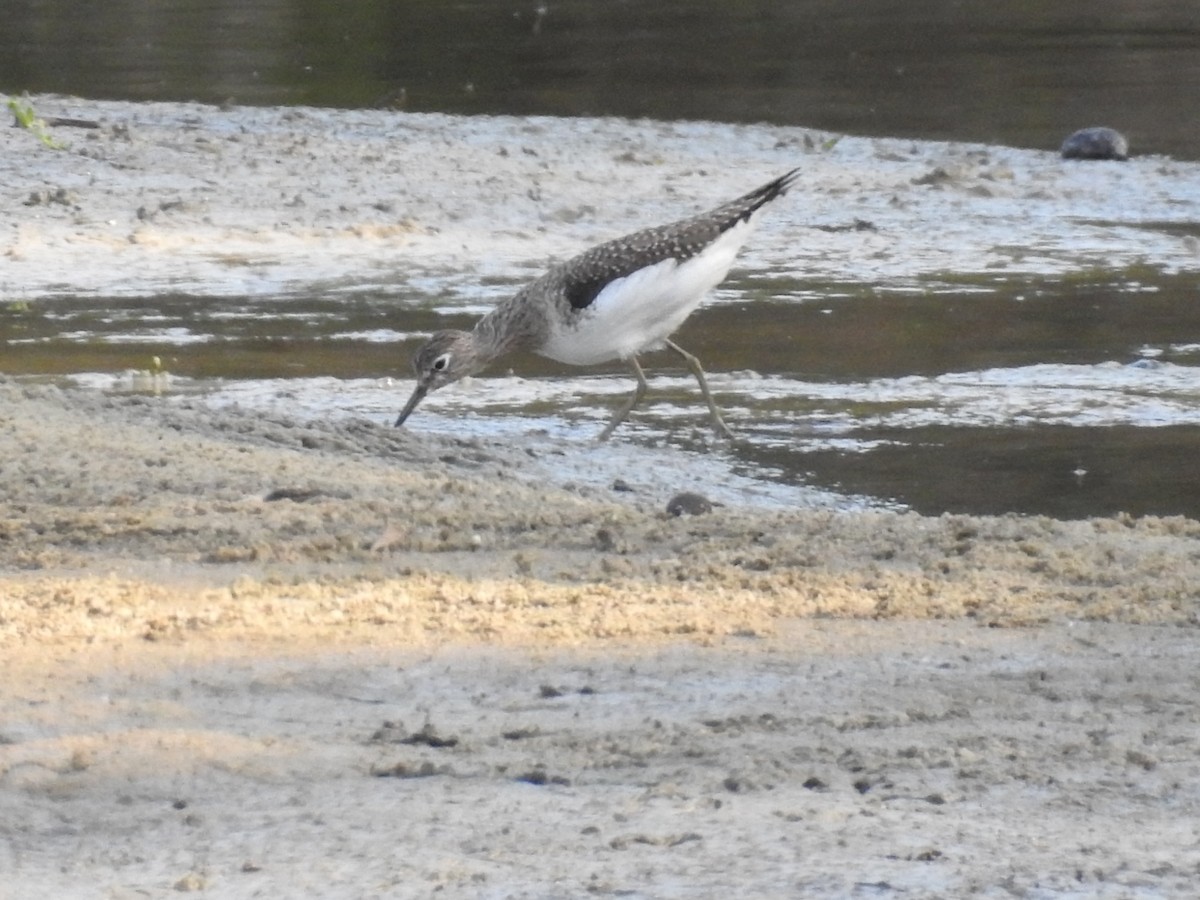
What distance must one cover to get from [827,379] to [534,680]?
4507 mm

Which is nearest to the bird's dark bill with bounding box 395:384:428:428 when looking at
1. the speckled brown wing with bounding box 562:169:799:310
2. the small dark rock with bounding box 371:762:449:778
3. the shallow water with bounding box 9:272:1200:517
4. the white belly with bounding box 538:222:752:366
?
the shallow water with bounding box 9:272:1200:517

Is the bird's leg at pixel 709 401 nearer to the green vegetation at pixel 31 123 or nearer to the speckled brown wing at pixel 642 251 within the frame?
the speckled brown wing at pixel 642 251

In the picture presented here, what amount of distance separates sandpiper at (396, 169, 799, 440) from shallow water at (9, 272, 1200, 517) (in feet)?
0.82

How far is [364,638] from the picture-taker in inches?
203

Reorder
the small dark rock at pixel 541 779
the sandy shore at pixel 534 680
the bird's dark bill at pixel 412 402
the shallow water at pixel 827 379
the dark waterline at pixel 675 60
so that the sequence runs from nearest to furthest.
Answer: the sandy shore at pixel 534 680
the small dark rock at pixel 541 779
the shallow water at pixel 827 379
the bird's dark bill at pixel 412 402
the dark waterline at pixel 675 60

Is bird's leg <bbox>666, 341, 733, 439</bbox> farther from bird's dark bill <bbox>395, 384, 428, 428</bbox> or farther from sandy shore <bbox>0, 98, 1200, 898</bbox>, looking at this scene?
bird's dark bill <bbox>395, 384, 428, 428</bbox>

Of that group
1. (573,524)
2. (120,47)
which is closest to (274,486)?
(573,524)

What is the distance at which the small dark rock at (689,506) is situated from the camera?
6.62 m

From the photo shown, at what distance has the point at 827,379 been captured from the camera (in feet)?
30.1

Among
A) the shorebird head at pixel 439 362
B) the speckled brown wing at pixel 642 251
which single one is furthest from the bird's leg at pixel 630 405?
the shorebird head at pixel 439 362

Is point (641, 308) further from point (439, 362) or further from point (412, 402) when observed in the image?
point (412, 402)

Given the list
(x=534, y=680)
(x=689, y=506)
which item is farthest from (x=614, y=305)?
(x=534, y=680)

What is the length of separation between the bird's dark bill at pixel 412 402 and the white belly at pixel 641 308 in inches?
21.2

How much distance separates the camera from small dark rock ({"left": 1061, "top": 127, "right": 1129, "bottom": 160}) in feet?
46.5
